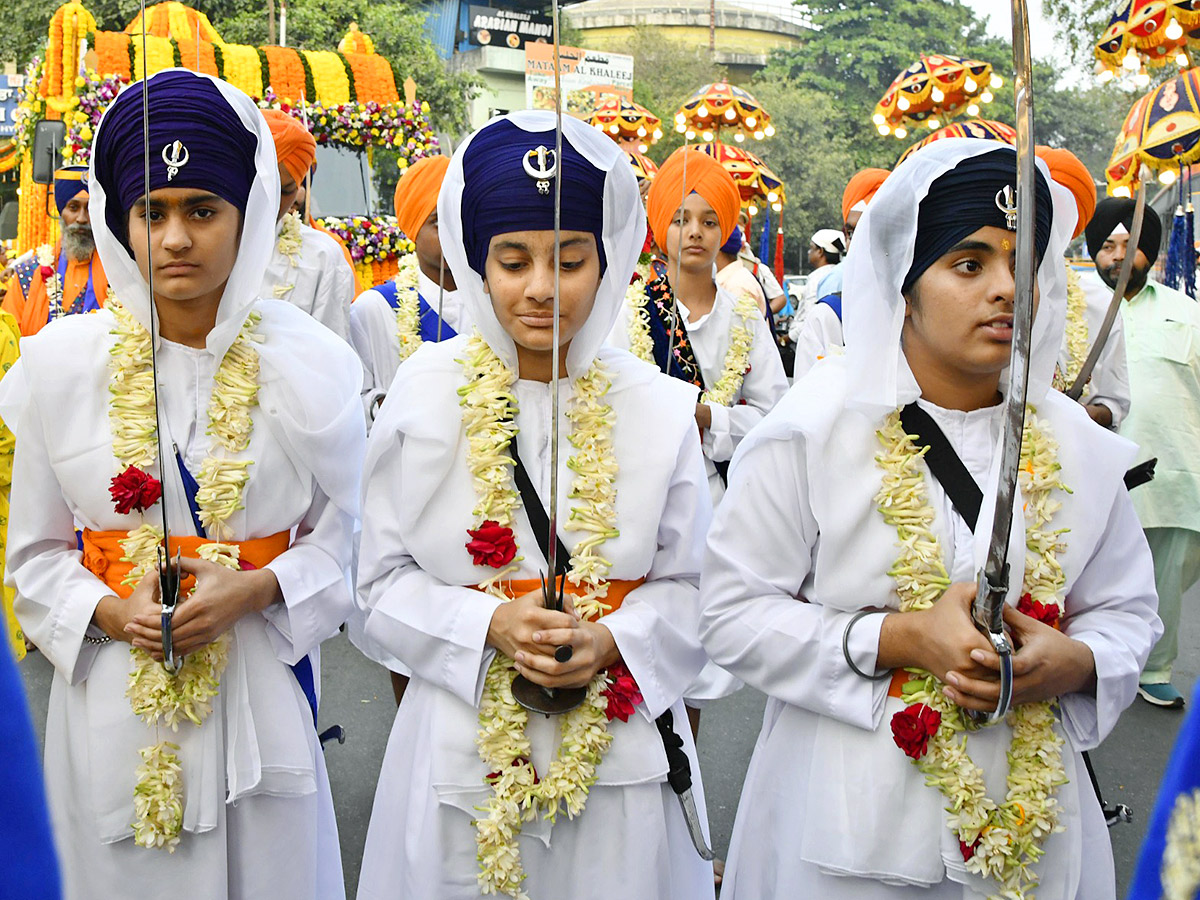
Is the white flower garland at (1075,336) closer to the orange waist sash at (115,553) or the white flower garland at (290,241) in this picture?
the orange waist sash at (115,553)

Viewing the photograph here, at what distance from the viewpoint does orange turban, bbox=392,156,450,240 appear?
5457 millimetres

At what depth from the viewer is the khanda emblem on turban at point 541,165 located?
7.58 feet

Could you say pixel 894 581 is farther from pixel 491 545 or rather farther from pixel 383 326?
pixel 383 326

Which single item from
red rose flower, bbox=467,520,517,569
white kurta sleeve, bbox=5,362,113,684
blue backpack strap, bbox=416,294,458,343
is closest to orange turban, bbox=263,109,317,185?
blue backpack strap, bbox=416,294,458,343

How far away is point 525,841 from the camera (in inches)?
89.4

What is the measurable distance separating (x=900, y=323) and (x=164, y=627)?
1548mm

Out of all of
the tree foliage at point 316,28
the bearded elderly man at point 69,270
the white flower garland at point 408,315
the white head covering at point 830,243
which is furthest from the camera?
the tree foliage at point 316,28

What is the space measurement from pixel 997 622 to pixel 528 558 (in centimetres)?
92

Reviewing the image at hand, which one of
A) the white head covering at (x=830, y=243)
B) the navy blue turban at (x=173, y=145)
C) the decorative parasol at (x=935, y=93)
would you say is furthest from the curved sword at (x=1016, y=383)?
the white head covering at (x=830, y=243)

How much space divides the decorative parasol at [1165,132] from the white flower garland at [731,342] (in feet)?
5.97

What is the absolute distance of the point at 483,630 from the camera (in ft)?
7.36

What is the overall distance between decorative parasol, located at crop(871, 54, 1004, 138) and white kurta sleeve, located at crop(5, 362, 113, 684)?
237 inches

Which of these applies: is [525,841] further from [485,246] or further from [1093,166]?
[1093,166]

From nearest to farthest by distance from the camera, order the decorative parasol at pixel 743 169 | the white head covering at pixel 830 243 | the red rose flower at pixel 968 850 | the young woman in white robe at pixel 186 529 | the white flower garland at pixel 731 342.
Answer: the red rose flower at pixel 968 850 < the young woman in white robe at pixel 186 529 < the white flower garland at pixel 731 342 < the decorative parasol at pixel 743 169 < the white head covering at pixel 830 243
